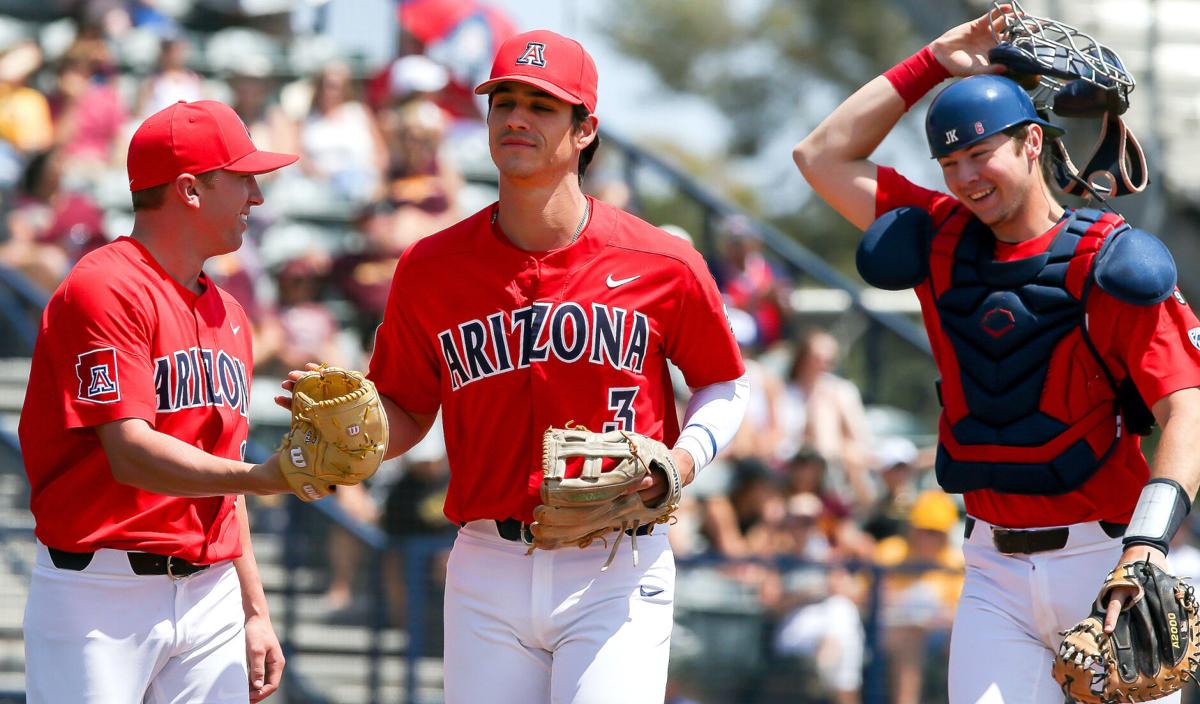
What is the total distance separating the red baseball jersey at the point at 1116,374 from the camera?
12.5 ft

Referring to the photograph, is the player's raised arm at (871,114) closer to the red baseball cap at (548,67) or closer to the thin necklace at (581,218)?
the thin necklace at (581,218)

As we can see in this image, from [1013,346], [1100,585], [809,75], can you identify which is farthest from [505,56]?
[809,75]

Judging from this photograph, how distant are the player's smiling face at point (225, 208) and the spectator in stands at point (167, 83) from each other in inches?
268

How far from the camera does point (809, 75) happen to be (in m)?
39.0

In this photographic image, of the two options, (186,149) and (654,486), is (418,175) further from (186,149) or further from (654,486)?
(654,486)

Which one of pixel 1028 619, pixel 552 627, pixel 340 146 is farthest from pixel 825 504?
pixel 552 627

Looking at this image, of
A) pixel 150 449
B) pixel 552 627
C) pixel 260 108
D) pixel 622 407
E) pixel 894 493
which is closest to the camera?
pixel 150 449

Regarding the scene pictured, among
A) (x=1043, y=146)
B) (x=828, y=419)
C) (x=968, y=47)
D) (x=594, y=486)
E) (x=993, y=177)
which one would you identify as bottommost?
(x=594, y=486)

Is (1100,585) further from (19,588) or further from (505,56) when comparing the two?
(19,588)

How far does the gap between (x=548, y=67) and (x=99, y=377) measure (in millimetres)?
1331

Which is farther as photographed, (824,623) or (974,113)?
(824,623)

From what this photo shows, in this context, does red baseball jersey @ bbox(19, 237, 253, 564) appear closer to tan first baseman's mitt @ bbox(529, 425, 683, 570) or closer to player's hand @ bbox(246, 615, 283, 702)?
player's hand @ bbox(246, 615, 283, 702)

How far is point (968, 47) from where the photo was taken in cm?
452

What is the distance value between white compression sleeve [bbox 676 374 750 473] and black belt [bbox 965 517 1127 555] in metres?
0.75
